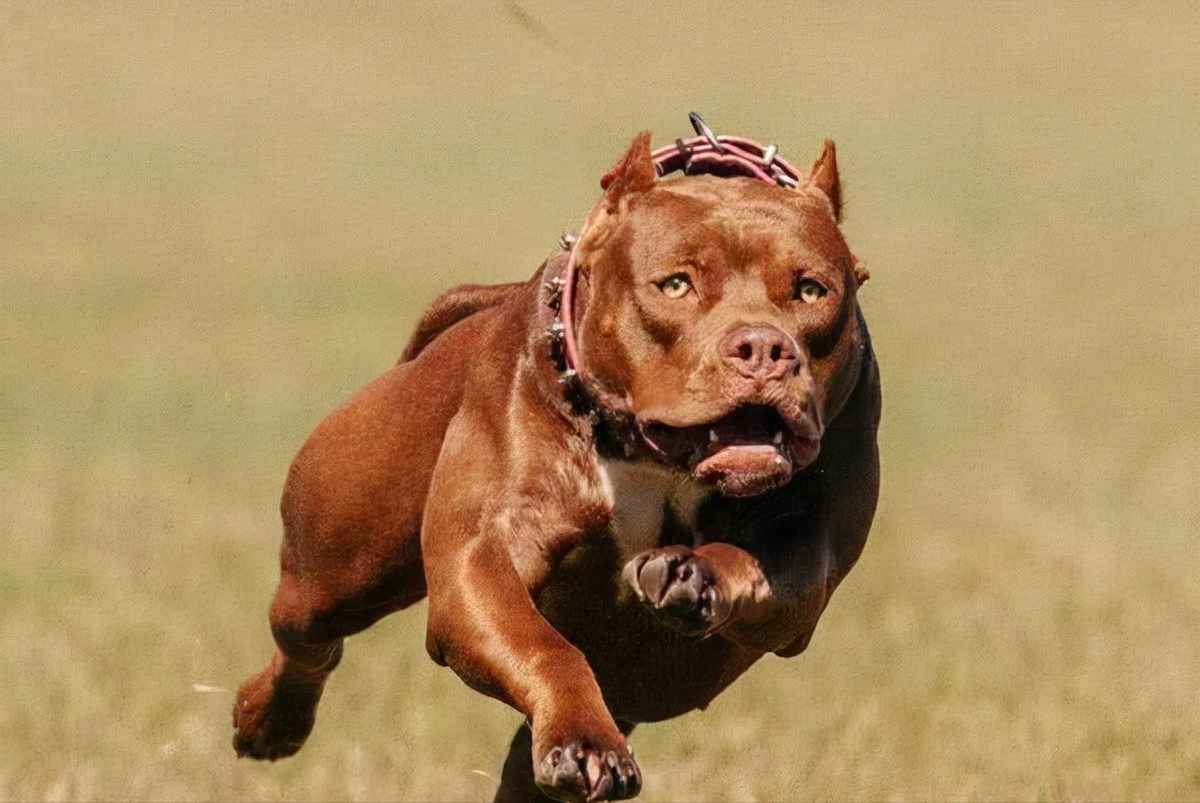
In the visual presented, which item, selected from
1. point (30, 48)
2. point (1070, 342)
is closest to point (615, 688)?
point (1070, 342)

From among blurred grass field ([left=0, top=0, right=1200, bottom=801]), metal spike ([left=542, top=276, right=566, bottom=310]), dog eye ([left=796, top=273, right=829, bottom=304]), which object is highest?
dog eye ([left=796, top=273, right=829, bottom=304])

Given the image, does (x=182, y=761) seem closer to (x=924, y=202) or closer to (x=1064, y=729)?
(x=1064, y=729)

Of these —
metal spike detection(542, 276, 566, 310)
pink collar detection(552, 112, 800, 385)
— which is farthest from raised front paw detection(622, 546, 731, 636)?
pink collar detection(552, 112, 800, 385)

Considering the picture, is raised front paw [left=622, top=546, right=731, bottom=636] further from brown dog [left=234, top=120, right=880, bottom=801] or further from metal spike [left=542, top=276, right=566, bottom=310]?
metal spike [left=542, top=276, right=566, bottom=310]

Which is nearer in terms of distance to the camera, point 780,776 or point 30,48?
point 780,776

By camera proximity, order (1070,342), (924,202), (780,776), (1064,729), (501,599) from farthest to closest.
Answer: (924,202) < (1070,342) < (1064,729) < (780,776) < (501,599)

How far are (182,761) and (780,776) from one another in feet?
6.28

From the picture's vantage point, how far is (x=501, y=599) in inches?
222

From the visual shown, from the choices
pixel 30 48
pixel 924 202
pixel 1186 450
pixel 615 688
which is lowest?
pixel 30 48

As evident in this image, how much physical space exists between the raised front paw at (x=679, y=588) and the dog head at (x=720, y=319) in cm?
16

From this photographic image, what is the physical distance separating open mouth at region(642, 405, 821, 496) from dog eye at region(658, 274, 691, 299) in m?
0.26

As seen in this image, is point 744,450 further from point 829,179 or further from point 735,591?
point 829,179

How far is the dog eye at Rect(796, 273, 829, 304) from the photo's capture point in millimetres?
5559

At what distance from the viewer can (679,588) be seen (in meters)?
5.32
